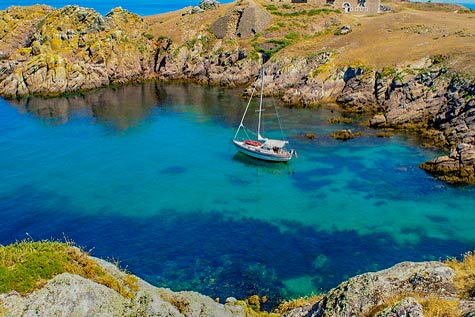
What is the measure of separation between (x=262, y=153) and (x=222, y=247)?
22861 mm

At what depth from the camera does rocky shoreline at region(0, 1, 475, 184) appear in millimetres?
67562

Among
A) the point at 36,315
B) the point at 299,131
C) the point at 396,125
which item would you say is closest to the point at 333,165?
the point at 299,131

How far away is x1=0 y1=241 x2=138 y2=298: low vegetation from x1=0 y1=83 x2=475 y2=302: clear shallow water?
15.3 meters

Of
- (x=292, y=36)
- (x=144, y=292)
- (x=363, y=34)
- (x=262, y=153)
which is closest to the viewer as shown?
(x=144, y=292)

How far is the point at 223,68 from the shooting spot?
106812mm

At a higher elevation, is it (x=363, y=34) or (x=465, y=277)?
(x=363, y=34)

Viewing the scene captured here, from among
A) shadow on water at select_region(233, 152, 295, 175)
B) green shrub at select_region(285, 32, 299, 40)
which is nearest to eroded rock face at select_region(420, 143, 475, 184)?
shadow on water at select_region(233, 152, 295, 175)

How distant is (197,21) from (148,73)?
22.4 meters

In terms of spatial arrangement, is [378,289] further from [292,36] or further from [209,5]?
[209,5]

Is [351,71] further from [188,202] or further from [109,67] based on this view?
[109,67]

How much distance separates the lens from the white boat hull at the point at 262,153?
187 feet

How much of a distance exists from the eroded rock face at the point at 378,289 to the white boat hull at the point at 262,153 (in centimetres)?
3917

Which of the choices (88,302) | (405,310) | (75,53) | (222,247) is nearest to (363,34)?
(75,53)

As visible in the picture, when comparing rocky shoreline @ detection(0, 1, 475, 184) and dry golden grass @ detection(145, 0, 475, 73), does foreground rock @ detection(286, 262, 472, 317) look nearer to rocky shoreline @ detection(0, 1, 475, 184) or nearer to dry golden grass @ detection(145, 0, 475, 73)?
rocky shoreline @ detection(0, 1, 475, 184)
